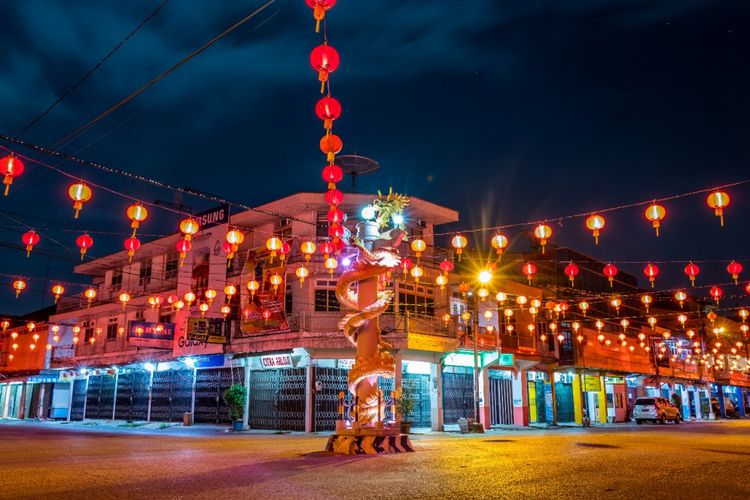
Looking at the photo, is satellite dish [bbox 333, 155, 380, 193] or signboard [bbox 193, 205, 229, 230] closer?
satellite dish [bbox 333, 155, 380, 193]

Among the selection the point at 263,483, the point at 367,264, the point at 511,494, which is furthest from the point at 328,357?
the point at 511,494

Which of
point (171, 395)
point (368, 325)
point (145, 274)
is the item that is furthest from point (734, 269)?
point (145, 274)

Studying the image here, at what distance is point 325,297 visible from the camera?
26125 mm

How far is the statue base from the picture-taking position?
14.1 meters

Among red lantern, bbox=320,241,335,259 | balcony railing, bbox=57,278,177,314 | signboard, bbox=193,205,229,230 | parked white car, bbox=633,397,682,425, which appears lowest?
parked white car, bbox=633,397,682,425

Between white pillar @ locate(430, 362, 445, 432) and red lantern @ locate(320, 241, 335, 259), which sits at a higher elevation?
red lantern @ locate(320, 241, 335, 259)

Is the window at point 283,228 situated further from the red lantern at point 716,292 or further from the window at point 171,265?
the red lantern at point 716,292

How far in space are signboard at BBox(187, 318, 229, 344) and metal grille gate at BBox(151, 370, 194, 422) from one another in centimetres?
528

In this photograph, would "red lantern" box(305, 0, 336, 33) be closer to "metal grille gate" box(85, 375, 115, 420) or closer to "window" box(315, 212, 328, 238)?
"window" box(315, 212, 328, 238)

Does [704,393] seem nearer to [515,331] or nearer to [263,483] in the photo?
[515,331]

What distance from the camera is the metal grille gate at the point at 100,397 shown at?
121 ft

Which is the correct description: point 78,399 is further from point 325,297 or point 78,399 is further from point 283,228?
point 325,297

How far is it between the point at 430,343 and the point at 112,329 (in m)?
22.6

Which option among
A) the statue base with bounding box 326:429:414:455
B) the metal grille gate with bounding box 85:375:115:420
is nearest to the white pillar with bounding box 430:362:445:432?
the statue base with bounding box 326:429:414:455
